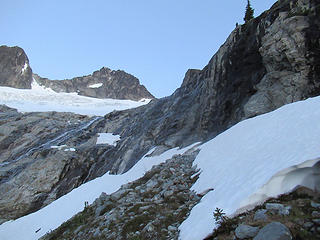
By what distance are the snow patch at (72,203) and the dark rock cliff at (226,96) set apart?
2031 mm

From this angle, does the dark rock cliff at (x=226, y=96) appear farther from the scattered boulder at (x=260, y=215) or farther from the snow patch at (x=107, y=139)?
the scattered boulder at (x=260, y=215)

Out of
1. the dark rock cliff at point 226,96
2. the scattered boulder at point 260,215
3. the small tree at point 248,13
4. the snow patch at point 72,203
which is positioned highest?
the small tree at point 248,13

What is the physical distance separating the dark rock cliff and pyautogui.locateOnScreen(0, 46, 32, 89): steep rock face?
132m

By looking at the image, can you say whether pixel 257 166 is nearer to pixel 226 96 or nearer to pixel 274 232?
pixel 274 232

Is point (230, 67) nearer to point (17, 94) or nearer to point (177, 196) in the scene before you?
point (177, 196)

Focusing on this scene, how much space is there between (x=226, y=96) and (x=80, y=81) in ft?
526

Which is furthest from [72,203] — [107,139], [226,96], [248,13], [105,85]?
[105,85]

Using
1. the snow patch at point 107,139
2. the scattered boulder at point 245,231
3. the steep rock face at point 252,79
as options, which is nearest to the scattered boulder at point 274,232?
the scattered boulder at point 245,231

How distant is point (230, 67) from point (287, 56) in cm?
551

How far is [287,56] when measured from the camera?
15086mm

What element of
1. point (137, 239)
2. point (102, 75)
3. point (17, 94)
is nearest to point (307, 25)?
point (137, 239)

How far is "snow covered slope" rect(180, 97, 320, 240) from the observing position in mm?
5944

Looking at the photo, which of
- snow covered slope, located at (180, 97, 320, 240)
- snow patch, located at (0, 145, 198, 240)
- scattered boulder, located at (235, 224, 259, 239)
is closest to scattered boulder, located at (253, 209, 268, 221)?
scattered boulder, located at (235, 224, 259, 239)

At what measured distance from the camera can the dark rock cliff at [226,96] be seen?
48.3 feet
